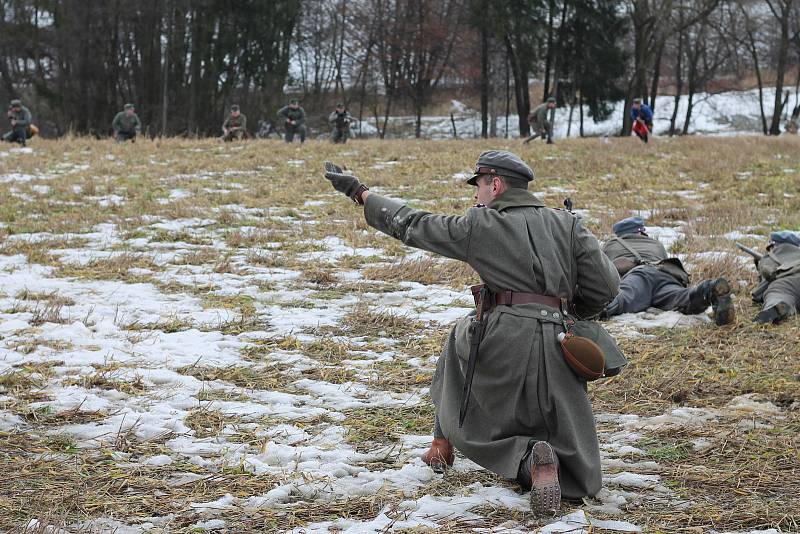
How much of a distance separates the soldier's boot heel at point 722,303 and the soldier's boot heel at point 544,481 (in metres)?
3.75

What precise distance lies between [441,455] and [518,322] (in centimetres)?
76

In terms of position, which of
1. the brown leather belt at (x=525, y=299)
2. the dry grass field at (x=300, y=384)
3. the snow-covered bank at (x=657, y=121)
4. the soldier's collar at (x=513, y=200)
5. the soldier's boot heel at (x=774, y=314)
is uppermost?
the snow-covered bank at (x=657, y=121)

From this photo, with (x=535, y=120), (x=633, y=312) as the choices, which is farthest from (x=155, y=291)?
(x=535, y=120)

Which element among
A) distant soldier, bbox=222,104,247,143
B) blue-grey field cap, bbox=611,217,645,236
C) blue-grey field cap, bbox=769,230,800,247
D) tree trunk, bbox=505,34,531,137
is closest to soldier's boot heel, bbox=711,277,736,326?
blue-grey field cap, bbox=769,230,800,247

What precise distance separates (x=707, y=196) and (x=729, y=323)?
7.55 m

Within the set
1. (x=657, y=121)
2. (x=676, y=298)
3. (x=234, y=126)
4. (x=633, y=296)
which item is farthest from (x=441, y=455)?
(x=657, y=121)

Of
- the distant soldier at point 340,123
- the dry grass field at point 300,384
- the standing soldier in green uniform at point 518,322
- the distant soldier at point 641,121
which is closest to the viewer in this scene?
the dry grass field at point 300,384

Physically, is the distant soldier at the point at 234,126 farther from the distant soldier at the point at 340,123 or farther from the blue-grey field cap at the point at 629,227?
the blue-grey field cap at the point at 629,227

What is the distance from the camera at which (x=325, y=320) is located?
7336mm

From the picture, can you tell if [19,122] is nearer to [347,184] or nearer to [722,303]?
[722,303]

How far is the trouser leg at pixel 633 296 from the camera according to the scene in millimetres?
7570

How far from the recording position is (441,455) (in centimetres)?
428

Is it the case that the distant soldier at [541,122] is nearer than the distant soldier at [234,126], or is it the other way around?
the distant soldier at [541,122]

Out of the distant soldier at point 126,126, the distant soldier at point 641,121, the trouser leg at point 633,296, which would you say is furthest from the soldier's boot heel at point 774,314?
the distant soldier at point 126,126
